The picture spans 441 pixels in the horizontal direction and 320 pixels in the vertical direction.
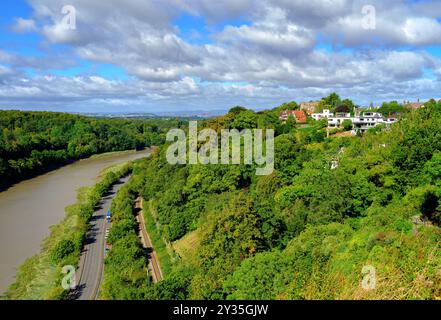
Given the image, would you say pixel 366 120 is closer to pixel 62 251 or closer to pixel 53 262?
pixel 62 251

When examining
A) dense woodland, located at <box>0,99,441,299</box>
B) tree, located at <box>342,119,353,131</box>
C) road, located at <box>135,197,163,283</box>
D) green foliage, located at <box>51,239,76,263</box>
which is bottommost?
road, located at <box>135,197,163,283</box>

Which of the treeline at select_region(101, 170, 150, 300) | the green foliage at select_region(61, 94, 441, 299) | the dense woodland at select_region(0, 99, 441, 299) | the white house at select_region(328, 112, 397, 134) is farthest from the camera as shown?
the white house at select_region(328, 112, 397, 134)

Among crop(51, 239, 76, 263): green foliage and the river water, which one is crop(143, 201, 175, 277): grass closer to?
crop(51, 239, 76, 263): green foliage

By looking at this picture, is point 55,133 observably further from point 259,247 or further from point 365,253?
point 365,253

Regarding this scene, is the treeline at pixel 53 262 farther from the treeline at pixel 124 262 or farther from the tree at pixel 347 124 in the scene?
the tree at pixel 347 124

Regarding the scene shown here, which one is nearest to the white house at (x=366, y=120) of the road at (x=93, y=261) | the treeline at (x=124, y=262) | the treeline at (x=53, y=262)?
the treeline at (x=124, y=262)

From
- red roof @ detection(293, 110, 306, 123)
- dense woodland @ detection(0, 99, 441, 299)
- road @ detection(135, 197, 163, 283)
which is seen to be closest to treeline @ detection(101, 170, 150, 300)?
dense woodland @ detection(0, 99, 441, 299)

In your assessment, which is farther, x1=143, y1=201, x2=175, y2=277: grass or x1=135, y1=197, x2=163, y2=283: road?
x1=143, y1=201, x2=175, y2=277: grass
